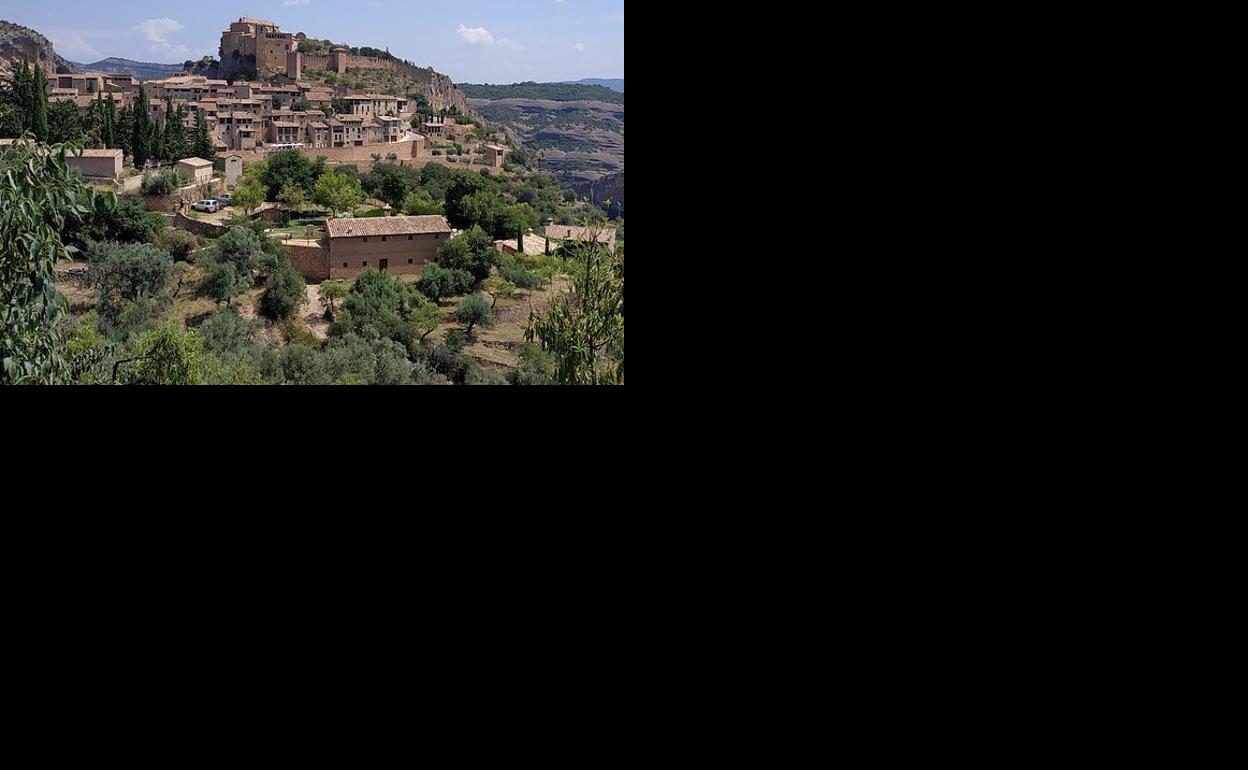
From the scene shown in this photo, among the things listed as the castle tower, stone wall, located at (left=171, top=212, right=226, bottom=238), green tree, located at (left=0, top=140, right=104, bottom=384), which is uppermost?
the castle tower

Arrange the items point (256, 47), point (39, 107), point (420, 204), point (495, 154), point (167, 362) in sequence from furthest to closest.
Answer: point (256, 47)
point (495, 154)
point (420, 204)
point (39, 107)
point (167, 362)

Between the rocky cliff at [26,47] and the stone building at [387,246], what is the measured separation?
490 centimetres

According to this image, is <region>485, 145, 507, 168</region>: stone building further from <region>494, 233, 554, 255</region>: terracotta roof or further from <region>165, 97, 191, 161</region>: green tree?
<region>165, 97, 191, 161</region>: green tree

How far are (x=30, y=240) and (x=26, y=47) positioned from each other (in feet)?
52.0

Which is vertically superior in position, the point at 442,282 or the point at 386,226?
the point at 386,226

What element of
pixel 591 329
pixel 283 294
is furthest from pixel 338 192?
pixel 591 329

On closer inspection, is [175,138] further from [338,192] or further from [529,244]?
[529,244]

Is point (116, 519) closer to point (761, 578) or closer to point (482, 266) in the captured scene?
point (761, 578)

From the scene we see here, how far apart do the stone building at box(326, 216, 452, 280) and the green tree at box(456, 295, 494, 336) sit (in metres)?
0.89

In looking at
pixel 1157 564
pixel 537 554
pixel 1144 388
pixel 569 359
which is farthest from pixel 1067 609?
pixel 569 359

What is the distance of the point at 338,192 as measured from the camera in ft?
48.7

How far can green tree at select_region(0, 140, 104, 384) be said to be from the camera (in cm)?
272

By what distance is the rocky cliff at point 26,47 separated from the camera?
593 inches

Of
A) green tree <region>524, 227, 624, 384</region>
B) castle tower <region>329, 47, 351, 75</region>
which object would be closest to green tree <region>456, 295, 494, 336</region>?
green tree <region>524, 227, 624, 384</region>
